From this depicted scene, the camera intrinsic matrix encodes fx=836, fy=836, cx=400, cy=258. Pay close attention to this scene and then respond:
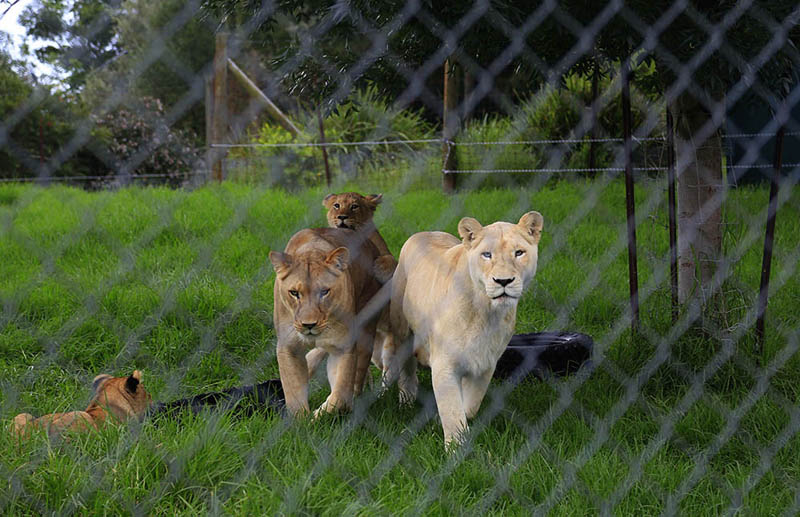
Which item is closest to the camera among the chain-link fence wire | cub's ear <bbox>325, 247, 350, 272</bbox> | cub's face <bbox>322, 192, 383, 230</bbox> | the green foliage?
the chain-link fence wire

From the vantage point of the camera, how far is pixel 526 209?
5922 millimetres

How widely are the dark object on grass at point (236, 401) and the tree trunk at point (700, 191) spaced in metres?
1.83

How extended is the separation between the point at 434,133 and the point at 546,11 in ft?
32.7

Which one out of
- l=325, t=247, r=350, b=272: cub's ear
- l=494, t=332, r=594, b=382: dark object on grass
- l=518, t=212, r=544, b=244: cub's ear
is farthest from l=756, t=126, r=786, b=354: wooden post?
l=325, t=247, r=350, b=272: cub's ear

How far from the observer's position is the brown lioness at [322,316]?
9.05 ft

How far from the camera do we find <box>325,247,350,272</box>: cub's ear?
2.81 meters

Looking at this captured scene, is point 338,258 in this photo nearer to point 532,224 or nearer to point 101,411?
point 532,224

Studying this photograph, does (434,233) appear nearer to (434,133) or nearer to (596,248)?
(596,248)

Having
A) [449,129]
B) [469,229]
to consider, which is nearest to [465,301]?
[469,229]

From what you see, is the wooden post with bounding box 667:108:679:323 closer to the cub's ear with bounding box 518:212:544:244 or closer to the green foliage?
the cub's ear with bounding box 518:212:544:244

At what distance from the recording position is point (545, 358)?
3586 millimetres

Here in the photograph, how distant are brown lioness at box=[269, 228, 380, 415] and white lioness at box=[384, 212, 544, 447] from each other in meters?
0.20

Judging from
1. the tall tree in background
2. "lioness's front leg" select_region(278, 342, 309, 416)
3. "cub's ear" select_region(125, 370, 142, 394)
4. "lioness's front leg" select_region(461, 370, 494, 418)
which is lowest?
"lioness's front leg" select_region(461, 370, 494, 418)

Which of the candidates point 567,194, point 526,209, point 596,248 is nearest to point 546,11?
point 596,248
